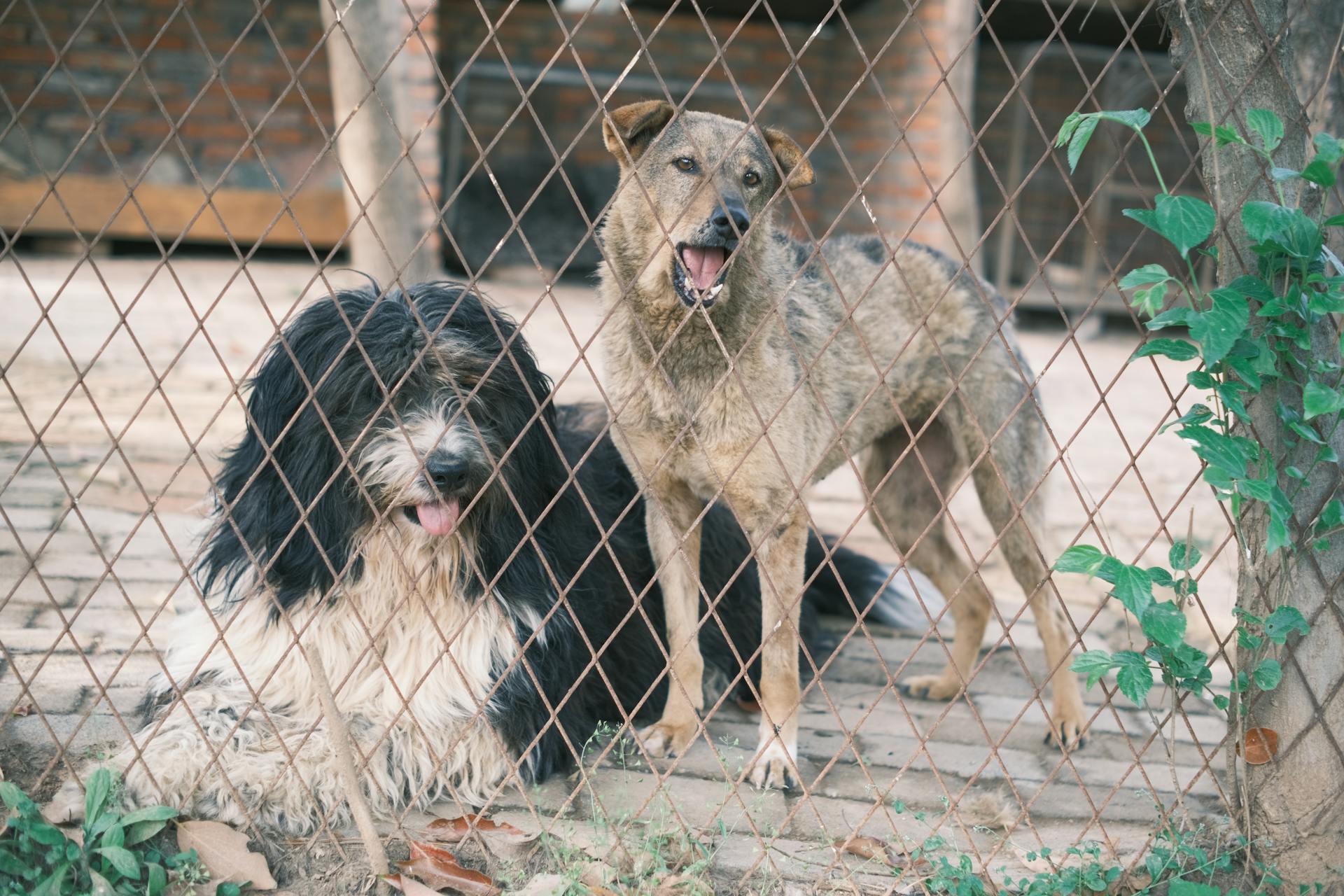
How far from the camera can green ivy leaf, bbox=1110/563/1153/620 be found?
8.41 feet

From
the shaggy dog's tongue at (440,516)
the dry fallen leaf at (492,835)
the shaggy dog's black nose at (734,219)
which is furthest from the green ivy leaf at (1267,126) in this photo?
the dry fallen leaf at (492,835)

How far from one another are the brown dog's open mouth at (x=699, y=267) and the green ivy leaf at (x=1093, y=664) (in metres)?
1.38

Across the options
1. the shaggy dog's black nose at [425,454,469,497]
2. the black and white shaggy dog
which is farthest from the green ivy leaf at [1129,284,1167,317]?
the shaggy dog's black nose at [425,454,469,497]

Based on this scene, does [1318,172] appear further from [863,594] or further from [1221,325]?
[863,594]

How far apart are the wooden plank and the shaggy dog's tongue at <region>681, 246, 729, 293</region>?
8568 mm

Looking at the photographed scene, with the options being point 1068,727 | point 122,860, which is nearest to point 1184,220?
point 1068,727

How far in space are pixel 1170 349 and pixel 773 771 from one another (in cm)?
161

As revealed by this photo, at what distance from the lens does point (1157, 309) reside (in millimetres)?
2459

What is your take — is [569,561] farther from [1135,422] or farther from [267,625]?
[1135,422]

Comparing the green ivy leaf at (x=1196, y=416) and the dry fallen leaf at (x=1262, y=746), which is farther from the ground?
the green ivy leaf at (x=1196, y=416)

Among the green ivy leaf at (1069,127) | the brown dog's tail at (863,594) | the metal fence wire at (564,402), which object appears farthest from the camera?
the brown dog's tail at (863,594)

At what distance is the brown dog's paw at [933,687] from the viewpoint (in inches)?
167

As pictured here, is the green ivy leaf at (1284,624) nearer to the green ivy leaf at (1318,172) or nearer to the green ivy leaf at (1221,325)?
the green ivy leaf at (1221,325)

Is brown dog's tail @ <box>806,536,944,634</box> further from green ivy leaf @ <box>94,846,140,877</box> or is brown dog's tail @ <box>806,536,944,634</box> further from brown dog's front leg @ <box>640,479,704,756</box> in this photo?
green ivy leaf @ <box>94,846,140,877</box>
